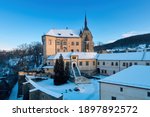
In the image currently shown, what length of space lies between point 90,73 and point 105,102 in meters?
24.9

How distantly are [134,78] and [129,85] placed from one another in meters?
0.76

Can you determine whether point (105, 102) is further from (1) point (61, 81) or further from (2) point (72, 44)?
(2) point (72, 44)

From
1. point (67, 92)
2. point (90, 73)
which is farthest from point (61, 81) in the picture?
point (90, 73)

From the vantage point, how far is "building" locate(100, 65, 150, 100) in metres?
10.5

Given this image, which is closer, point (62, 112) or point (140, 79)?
point (62, 112)

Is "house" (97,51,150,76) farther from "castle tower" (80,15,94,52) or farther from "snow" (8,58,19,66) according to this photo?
"snow" (8,58,19,66)

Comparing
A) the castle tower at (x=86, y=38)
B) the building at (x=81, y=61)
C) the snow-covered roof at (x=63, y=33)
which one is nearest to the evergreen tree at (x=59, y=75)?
the building at (x=81, y=61)

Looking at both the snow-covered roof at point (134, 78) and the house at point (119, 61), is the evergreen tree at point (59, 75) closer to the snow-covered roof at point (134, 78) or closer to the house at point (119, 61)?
the house at point (119, 61)

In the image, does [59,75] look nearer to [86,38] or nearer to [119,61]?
[119,61]

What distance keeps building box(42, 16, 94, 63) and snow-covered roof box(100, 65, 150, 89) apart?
23338 mm

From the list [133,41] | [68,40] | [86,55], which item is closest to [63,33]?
[68,40]

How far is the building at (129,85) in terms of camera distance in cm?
1048

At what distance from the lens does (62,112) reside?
4.42 metres

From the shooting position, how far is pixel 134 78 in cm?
1148
